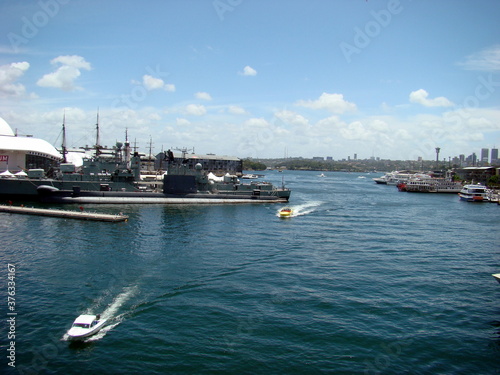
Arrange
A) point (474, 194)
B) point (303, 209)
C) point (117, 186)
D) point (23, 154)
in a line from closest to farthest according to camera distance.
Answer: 1. point (117, 186)
2. point (303, 209)
3. point (23, 154)
4. point (474, 194)

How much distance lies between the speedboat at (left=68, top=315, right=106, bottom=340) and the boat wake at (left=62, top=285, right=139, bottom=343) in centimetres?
27

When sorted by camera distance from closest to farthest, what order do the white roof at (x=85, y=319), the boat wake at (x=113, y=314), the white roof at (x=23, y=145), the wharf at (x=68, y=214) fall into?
the white roof at (x=85, y=319), the boat wake at (x=113, y=314), the wharf at (x=68, y=214), the white roof at (x=23, y=145)

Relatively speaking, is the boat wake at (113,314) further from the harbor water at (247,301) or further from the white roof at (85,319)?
the white roof at (85,319)

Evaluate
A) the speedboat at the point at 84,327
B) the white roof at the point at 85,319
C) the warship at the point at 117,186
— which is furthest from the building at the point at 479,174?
the white roof at the point at 85,319

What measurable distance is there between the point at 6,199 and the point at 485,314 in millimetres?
72661

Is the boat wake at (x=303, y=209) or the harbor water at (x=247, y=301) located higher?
the boat wake at (x=303, y=209)

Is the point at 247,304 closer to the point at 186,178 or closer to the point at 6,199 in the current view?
the point at 186,178

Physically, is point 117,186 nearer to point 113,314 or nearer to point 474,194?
point 113,314

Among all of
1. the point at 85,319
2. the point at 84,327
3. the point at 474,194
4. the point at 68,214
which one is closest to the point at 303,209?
the point at 68,214

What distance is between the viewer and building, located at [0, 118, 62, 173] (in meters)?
89.2

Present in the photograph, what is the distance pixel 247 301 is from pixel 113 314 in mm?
8266

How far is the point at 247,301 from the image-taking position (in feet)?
80.4

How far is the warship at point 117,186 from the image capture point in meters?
66.7

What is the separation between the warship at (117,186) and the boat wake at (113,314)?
1819 inches
